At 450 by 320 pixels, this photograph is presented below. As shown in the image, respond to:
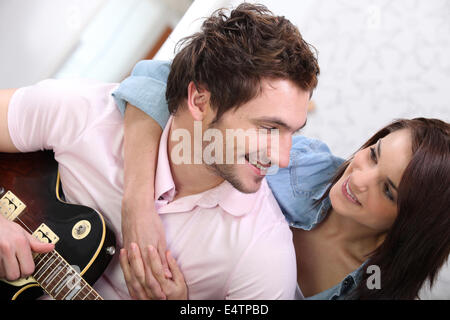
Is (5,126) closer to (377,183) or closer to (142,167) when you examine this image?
(142,167)

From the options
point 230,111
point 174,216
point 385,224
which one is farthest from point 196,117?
point 385,224

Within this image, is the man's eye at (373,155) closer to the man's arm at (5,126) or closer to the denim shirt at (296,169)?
the denim shirt at (296,169)

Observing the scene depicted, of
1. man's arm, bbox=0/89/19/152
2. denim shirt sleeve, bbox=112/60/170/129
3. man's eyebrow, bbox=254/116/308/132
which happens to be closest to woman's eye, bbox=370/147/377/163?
man's eyebrow, bbox=254/116/308/132

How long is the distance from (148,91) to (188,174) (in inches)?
11.4

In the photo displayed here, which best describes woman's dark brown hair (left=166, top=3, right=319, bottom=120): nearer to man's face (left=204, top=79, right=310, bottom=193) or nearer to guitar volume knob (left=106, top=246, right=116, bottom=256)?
man's face (left=204, top=79, right=310, bottom=193)

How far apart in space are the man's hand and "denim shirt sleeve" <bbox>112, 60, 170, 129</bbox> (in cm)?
44

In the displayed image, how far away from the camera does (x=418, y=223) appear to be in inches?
40.3

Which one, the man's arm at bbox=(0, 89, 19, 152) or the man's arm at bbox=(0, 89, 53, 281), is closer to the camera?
the man's arm at bbox=(0, 89, 53, 281)

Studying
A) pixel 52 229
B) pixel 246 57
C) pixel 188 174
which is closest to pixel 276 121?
pixel 246 57

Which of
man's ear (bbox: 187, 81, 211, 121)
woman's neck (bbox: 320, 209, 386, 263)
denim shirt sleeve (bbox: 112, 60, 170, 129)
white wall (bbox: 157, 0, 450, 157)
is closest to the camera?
man's ear (bbox: 187, 81, 211, 121)

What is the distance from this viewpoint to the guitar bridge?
1.09 metres
